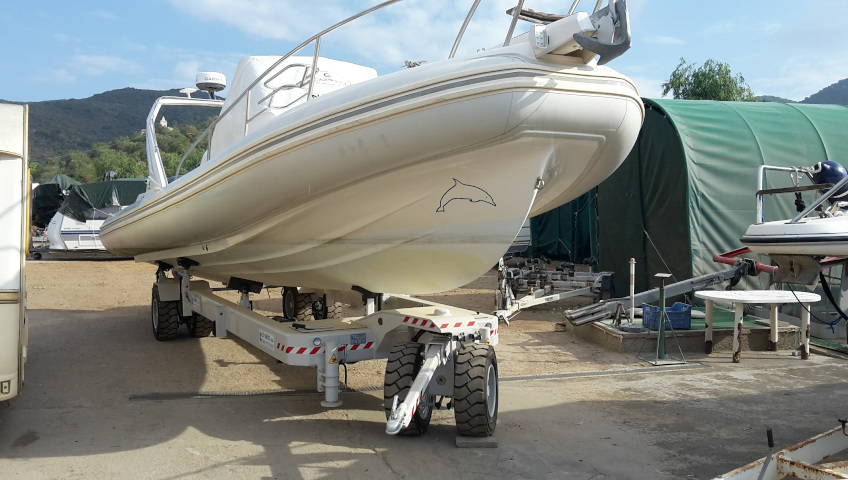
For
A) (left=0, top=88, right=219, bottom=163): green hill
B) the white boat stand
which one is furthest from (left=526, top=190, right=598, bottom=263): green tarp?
(left=0, top=88, right=219, bottom=163): green hill

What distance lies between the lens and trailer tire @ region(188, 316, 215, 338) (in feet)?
26.1

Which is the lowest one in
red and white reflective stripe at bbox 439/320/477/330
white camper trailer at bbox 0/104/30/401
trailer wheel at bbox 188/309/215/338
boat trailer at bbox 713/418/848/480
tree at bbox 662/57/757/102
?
boat trailer at bbox 713/418/848/480

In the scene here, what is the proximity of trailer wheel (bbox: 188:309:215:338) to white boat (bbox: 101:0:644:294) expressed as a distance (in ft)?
8.64

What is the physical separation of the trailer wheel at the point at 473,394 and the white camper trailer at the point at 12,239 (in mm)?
2729

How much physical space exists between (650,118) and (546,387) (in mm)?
5751

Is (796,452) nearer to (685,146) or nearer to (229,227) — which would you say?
(229,227)

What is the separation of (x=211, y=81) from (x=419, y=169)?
5.41 meters

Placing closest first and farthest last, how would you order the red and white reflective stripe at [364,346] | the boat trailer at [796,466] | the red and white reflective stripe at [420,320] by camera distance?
the boat trailer at [796,466] → the red and white reflective stripe at [420,320] → the red and white reflective stripe at [364,346]

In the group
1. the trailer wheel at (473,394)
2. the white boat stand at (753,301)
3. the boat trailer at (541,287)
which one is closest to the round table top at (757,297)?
the white boat stand at (753,301)

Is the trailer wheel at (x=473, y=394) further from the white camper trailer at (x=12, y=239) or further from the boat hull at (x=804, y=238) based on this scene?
the white camper trailer at (x=12, y=239)

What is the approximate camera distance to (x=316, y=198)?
4.58 metres

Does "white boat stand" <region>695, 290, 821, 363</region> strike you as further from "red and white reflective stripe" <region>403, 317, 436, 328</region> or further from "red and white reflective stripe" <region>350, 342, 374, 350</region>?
"red and white reflective stripe" <region>350, 342, 374, 350</region>

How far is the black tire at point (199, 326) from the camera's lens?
7.95 metres

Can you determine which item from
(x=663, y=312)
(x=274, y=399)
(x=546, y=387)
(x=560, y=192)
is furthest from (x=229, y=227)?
(x=663, y=312)
